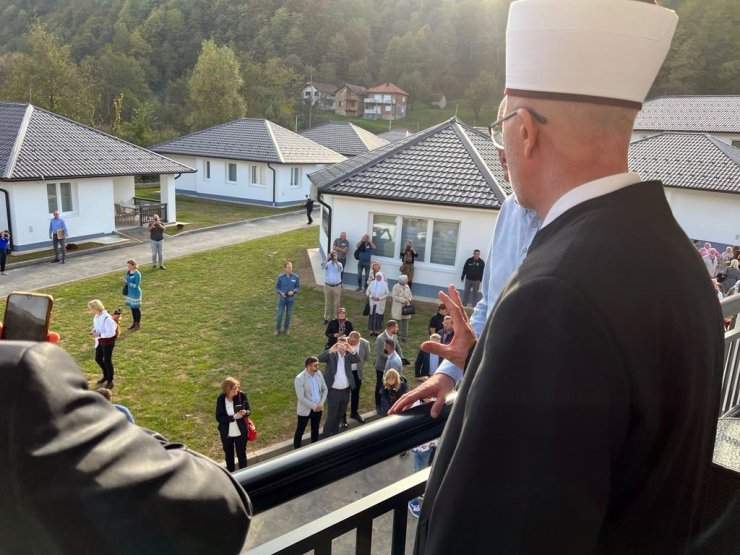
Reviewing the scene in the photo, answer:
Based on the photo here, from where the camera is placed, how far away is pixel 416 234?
55.9 feet

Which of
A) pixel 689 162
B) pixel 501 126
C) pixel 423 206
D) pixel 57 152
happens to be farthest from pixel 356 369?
pixel 689 162

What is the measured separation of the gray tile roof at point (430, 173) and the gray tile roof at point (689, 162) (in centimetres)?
815

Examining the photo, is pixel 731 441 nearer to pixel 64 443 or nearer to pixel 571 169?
pixel 571 169

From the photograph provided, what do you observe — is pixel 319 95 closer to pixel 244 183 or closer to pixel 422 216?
pixel 244 183

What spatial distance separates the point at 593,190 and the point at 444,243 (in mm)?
15878

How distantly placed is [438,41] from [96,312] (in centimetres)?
11449

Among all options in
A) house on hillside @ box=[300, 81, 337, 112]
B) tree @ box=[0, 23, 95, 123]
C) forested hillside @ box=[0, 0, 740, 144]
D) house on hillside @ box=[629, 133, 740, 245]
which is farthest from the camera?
house on hillside @ box=[300, 81, 337, 112]

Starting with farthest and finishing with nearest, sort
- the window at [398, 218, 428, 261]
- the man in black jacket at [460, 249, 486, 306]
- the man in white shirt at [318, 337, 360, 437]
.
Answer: the window at [398, 218, 428, 261] < the man in black jacket at [460, 249, 486, 306] < the man in white shirt at [318, 337, 360, 437]

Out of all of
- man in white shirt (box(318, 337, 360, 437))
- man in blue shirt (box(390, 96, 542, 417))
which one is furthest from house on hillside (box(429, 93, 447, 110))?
man in blue shirt (box(390, 96, 542, 417))

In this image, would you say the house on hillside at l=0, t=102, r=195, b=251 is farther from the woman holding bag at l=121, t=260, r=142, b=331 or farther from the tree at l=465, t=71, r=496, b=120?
the tree at l=465, t=71, r=496, b=120

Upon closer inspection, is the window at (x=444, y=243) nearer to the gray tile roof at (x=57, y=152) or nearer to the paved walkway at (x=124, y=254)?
the paved walkway at (x=124, y=254)

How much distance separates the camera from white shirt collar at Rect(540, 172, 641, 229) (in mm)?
1058

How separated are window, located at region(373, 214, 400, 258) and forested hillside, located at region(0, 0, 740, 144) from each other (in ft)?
98.6

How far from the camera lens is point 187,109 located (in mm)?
62094
